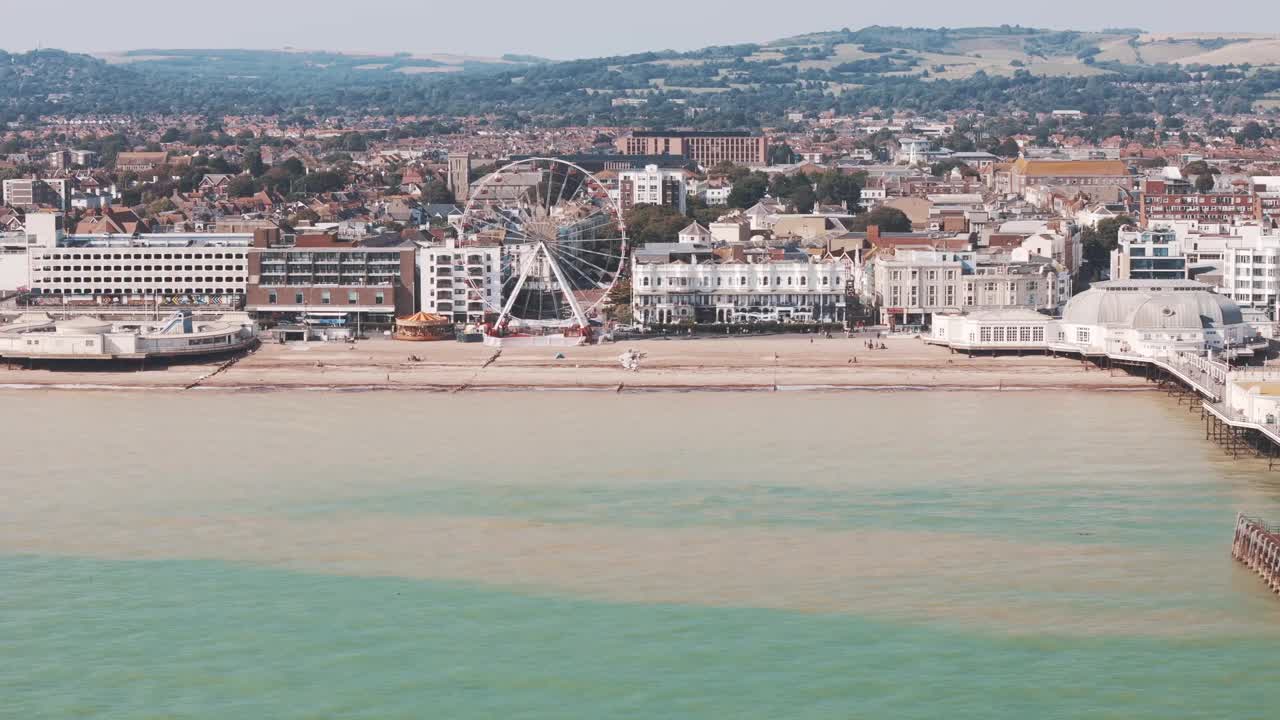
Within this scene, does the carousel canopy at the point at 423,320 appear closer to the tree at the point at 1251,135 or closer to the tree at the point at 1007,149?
the tree at the point at 1007,149

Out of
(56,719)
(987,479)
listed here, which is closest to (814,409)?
(987,479)

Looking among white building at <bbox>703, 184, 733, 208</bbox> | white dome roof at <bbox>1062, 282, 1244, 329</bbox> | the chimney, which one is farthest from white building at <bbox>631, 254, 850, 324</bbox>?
white building at <bbox>703, 184, 733, 208</bbox>

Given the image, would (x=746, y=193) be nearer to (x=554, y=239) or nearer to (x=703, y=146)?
(x=554, y=239)

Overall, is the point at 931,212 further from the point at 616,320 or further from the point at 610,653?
the point at 610,653

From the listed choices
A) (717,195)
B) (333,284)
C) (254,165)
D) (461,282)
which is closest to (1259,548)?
(461,282)

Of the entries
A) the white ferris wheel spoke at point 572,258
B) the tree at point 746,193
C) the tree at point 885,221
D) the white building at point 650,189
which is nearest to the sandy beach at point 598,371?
the white ferris wheel spoke at point 572,258

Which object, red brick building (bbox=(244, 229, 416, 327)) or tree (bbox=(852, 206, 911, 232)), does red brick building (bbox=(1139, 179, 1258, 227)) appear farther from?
red brick building (bbox=(244, 229, 416, 327))
